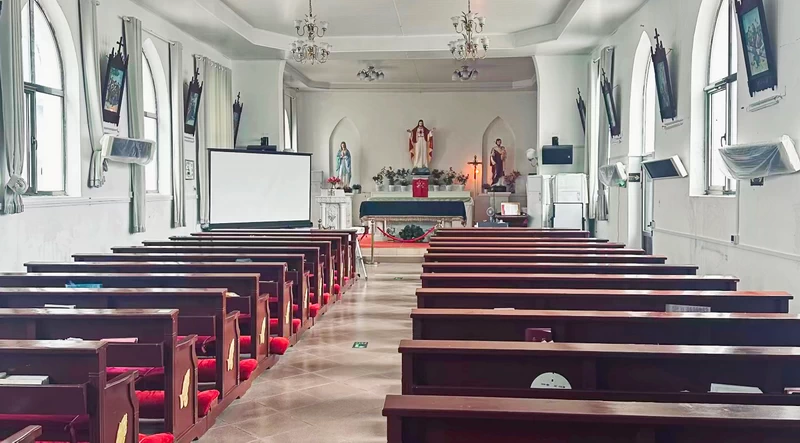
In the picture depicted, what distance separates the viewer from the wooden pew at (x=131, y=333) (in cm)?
339

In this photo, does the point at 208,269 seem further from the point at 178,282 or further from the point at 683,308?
the point at 683,308

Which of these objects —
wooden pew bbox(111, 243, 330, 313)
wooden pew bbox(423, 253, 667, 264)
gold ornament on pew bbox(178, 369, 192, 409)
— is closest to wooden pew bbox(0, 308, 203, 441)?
gold ornament on pew bbox(178, 369, 192, 409)

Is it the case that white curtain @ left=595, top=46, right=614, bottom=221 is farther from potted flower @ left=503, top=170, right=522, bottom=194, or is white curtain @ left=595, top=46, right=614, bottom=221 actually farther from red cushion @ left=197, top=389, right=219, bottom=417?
red cushion @ left=197, top=389, right=219, bottom=417

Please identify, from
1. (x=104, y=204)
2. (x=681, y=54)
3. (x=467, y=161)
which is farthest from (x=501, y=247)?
(x=467, y=161)

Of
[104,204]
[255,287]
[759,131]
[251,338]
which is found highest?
[759,131]

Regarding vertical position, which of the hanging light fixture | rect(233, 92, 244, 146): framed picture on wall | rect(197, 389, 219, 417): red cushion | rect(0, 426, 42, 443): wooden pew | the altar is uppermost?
the hanging light fixture

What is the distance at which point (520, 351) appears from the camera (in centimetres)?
253

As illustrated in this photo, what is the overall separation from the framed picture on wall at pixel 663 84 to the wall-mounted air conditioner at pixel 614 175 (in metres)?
1.88

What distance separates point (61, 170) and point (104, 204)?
0.80 metres

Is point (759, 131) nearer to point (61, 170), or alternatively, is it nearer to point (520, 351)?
point (520, 351)

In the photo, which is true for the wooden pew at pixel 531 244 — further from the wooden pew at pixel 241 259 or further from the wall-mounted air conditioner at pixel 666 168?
the wooden pew at pixel 241 259

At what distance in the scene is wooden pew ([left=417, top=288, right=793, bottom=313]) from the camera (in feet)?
12.9

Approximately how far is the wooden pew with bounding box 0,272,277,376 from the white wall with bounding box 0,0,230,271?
2471 mm

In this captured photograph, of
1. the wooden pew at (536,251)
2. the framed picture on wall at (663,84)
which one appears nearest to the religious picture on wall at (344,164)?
the framed picture on wall at (663,84)
